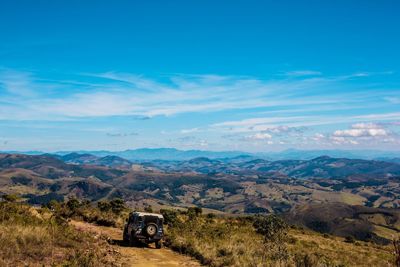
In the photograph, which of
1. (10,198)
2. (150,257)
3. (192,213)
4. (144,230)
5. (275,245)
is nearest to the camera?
(150,257)

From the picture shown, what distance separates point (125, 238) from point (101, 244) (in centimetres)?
358

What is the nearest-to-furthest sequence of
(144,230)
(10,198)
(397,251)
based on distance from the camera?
1. (397,251)
2. (144,230)
3. (10,198)

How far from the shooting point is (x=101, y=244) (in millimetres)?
26562

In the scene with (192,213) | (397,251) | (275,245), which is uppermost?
(397,251)

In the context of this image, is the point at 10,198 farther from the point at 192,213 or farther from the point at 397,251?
the point at 397,251

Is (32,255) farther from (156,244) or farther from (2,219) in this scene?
(156,244)

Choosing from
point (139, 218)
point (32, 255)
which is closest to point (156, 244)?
point (139, 218)

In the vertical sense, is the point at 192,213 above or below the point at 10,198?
below

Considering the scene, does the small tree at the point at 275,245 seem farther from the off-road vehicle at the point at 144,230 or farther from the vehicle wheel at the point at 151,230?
the vehicle wheel at the point at 151,230

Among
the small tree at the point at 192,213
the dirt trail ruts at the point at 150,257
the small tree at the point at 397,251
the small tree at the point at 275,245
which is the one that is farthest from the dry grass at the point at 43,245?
the small tree at the point at 192,213

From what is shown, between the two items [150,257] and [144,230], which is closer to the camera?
[150,257]

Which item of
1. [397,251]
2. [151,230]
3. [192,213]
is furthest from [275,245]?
[192,213]

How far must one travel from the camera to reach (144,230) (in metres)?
28.2

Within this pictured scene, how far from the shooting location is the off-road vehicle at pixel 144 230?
2822 centimetres
